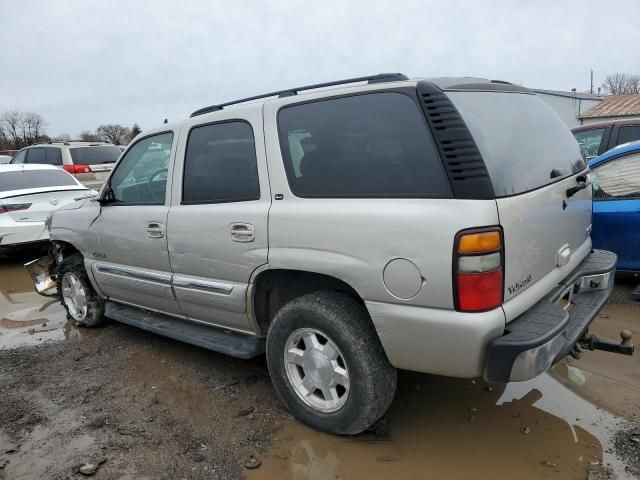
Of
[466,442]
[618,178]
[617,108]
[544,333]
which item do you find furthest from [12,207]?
[617,108]

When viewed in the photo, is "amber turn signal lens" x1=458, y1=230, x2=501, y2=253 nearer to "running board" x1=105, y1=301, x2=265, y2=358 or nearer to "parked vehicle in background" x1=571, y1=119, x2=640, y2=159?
"running board" x1=105, y1=301, x2=265, y2=358

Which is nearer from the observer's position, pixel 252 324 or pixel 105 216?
pixel 252 324

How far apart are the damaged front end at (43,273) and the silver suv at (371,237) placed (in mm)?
2112

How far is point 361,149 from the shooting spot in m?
2.63

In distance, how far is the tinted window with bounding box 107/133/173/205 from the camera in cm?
374

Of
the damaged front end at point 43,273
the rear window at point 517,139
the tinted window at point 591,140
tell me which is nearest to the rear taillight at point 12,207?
the damaged front end at point 43,273

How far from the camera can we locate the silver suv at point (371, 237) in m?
2.28

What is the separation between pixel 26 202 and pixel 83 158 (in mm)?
4761

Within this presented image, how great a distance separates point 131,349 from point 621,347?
3.77 metres

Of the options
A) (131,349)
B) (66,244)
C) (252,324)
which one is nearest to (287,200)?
(252,324)

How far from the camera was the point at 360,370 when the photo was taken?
260 centimetres

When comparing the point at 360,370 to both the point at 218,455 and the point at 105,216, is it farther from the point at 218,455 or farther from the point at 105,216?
the point at 105,216

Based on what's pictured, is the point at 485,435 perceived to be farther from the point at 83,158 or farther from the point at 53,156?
the point at 53,156

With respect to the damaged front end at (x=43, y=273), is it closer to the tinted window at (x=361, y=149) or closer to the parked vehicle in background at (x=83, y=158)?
the tinted window at (x=361, y=149)
